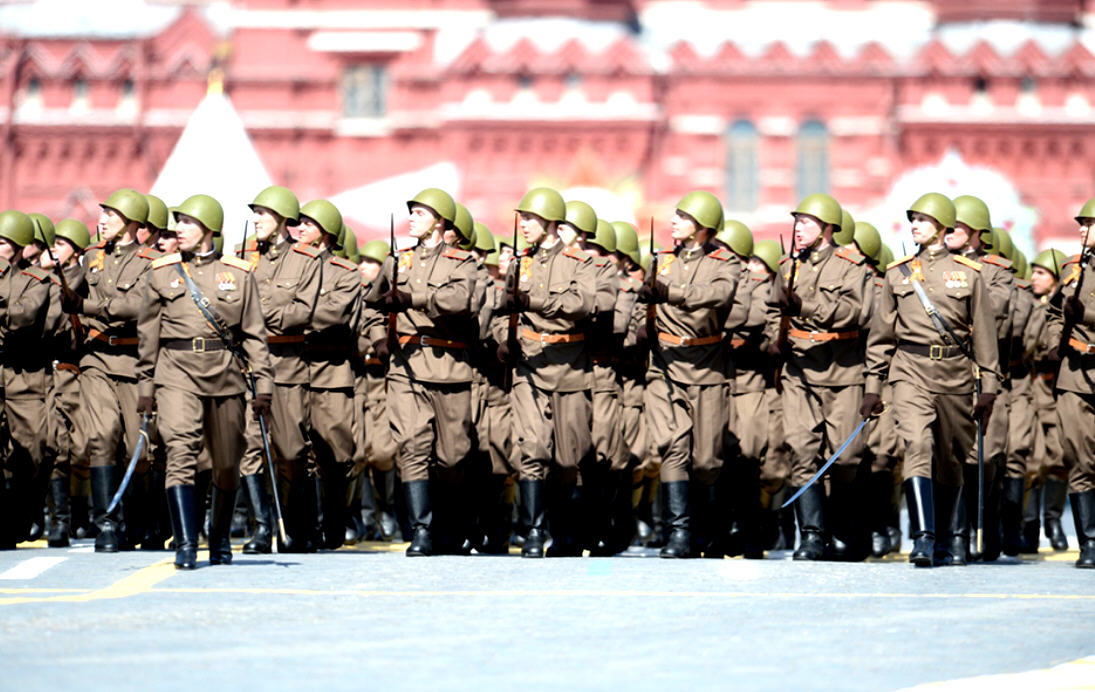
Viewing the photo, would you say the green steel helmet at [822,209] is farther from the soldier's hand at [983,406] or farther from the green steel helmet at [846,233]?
the soldier's hand at [983,406]

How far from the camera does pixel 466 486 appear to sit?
12.1 metres

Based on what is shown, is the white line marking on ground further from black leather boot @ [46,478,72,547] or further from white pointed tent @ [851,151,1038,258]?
white pointed tent @ [851,151,1038,258]

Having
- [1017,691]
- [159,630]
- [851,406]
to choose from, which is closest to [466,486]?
[851,406]

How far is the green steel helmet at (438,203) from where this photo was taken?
12.0m

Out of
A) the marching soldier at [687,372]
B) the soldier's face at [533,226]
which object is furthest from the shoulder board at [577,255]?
the marching soldier at [687,372]

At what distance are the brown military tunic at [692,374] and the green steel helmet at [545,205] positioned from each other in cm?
73

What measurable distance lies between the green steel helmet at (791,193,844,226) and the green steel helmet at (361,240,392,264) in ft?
12.4

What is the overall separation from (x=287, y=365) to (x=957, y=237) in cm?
354

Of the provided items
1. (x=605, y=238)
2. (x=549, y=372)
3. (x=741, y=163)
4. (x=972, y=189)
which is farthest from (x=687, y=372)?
(x=741, y=163)

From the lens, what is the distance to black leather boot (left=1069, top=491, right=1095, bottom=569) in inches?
449

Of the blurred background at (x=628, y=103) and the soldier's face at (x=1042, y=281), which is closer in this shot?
the soldier's face at (x=1042, y=281)

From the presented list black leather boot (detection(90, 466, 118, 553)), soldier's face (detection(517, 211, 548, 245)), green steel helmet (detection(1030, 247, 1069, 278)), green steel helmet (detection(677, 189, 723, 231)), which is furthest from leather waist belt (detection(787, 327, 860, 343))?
black leather boot (detection(90, 466, 118, 553))

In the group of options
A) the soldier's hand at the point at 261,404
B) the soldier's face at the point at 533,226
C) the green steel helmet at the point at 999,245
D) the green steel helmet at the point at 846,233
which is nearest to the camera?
the soldier's hand at the point at 261,404

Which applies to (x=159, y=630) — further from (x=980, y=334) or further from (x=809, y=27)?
(x=809, y=27)
